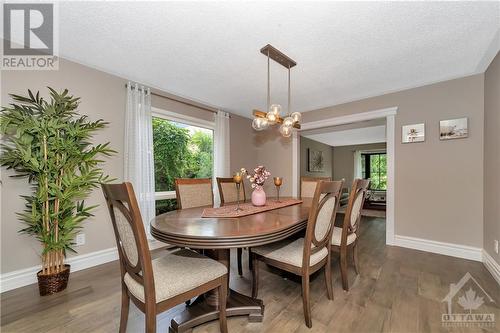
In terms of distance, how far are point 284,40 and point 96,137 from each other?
7.81 ft

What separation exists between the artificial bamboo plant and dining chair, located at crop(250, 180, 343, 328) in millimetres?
1799

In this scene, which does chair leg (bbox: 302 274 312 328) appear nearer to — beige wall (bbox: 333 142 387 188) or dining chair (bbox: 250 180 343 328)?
dining chair (bbox: 250 180 343 328)

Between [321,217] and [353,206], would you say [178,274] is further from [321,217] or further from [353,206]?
[353,206]

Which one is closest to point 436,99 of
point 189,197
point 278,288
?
point 278,288

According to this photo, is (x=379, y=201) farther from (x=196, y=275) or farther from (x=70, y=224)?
(x=70, y=224)

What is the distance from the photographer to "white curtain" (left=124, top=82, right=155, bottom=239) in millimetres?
2789

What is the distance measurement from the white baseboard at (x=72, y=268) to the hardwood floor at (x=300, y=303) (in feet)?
0.31

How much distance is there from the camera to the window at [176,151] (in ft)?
10.8

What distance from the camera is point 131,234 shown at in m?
1.17

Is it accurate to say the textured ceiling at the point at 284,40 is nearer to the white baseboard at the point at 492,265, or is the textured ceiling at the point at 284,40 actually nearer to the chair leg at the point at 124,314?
the chair leg at the point at 124,314

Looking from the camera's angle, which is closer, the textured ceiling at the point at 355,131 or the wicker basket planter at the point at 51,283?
the wicker basket planter at the point at 51,283

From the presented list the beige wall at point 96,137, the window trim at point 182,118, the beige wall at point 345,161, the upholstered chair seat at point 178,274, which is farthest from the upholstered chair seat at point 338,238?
the beige wall at point 345,161

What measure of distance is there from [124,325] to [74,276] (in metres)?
1.36

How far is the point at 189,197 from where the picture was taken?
7.84 ft
